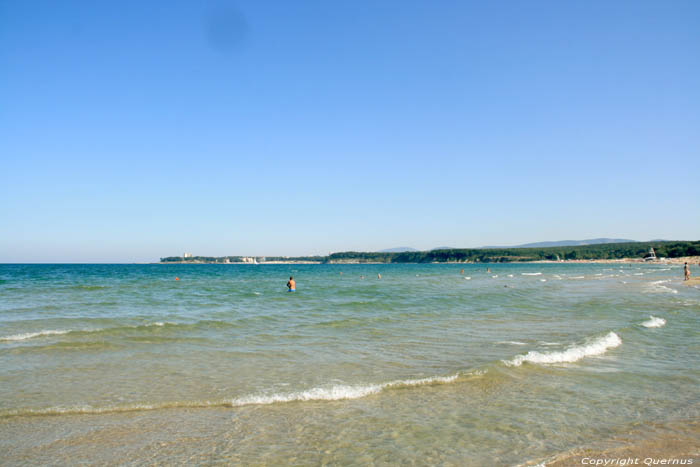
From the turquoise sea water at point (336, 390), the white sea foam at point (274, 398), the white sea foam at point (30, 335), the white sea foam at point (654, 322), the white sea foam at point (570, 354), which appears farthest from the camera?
the white sea foam at point (654, 322)

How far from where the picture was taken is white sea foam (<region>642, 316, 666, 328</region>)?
18141mm

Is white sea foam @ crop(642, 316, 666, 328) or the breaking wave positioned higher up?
the breaking wave

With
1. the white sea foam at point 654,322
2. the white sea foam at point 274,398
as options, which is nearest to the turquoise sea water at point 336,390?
the white sea foam at point 274,398

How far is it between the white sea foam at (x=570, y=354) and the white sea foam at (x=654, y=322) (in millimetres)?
4438

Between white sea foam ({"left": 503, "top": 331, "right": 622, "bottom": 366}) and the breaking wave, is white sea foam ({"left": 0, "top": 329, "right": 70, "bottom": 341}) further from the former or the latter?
white sea foam ({"left": 503, "top": 331, "right": 622, "bottom": 366})

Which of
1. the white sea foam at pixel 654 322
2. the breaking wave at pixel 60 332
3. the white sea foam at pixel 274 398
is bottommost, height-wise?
the white sea foam at pixel 654 322

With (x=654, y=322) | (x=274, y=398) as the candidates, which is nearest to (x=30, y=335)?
(x=274, y=398)

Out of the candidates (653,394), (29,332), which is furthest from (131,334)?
(653,394)

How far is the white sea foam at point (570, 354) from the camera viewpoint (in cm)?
1205

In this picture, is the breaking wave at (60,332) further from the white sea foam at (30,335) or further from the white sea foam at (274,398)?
the white sea foam at (274,398)

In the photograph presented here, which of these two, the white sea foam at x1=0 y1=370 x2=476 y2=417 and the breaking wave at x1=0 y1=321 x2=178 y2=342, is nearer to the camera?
the white sea foam at x1=0 y1=370 x2=476 y2=417

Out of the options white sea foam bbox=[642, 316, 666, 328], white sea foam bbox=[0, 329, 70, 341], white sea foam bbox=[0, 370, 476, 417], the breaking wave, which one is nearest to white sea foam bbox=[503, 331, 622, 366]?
white sea foam bbox=[0, 370, 476, 417]

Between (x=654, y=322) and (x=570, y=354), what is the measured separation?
8.85 metres

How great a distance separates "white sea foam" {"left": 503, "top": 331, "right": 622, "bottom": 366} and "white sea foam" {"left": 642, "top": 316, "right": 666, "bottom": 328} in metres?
4.44
